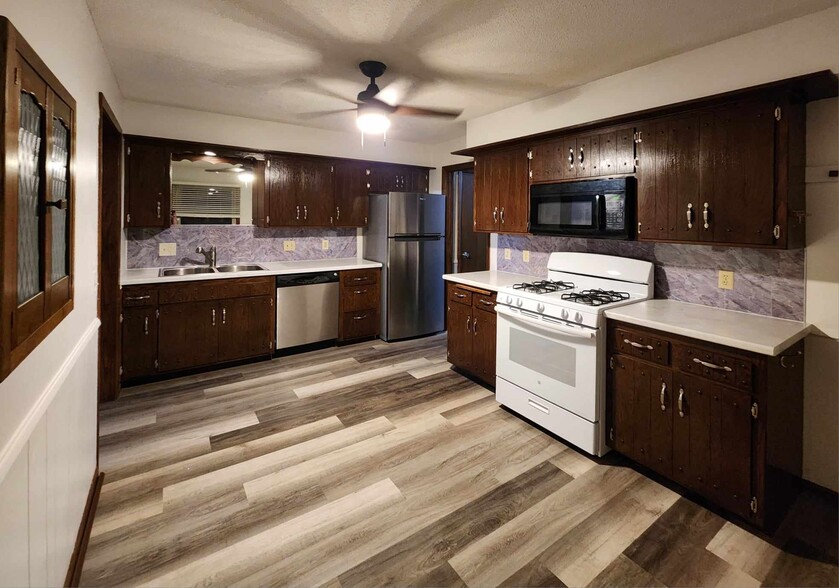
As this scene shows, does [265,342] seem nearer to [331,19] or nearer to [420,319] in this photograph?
[420,319]

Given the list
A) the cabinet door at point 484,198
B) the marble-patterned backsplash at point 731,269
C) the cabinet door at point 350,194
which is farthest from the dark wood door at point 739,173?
the cabinet door at point 350,194

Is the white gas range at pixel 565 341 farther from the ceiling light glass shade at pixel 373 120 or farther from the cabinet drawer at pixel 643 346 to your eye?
the ceiling light glass shade at pixel 373 120

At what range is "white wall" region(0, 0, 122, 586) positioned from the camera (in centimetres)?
108

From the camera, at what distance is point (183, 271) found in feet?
13.9

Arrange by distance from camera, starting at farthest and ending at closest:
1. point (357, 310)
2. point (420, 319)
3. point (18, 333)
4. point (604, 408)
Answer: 1. point (420, 319)
2. point (357, 310)
3. point (604, 408)
4. point (18, 333)

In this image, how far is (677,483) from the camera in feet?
7.55

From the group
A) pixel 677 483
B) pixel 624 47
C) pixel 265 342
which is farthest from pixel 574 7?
pixel 265 342

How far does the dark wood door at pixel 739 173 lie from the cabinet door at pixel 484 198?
1735 mm

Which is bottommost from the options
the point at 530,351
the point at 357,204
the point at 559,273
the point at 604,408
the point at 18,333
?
the point at 604,408

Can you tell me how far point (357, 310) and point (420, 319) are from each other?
822mm

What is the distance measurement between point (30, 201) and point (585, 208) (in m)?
2.95

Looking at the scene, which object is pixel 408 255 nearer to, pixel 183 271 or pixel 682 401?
pixel 183 271

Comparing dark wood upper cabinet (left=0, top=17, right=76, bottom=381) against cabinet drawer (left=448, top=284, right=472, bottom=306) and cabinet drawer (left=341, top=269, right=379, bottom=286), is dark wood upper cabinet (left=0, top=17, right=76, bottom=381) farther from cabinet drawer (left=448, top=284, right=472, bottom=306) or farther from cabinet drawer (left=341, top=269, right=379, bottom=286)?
cabinet drawer (left=341, top=269, right=379, bottom=286)

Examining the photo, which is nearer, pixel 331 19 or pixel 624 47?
pixel 331 19
